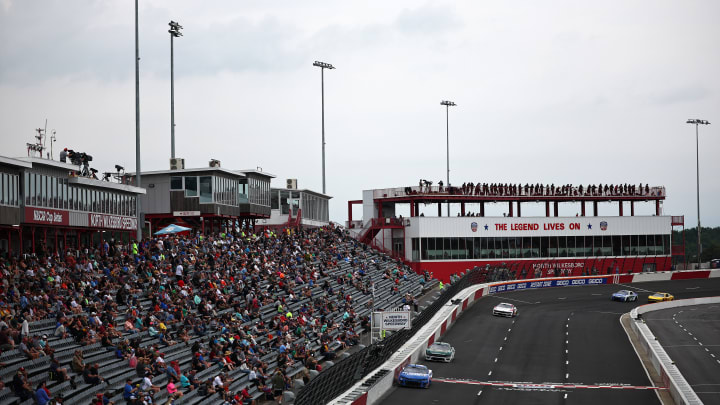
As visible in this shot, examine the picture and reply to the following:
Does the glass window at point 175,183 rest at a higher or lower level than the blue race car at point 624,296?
higher

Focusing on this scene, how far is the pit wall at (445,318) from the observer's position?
1236 inches

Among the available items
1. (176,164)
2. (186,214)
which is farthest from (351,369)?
(176,164)

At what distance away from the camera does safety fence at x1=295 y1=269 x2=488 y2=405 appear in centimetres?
2590

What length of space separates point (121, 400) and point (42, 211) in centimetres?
1450

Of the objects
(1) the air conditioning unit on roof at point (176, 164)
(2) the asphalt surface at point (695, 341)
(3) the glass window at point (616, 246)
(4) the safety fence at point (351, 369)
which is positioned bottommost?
(2) the asphalt surface at point (695, 341)

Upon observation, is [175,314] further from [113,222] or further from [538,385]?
[538,385]

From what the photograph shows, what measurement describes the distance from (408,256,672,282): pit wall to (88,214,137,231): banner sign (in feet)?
141

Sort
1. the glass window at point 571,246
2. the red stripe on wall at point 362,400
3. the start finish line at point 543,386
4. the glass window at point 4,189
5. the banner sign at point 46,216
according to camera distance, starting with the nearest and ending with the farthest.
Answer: the red stripe on wall at point 362,400 < the glass window at point 4,189 < the banner sign at point 46,216 < the start finish line at point 543,386 < the glass window at point 571,246

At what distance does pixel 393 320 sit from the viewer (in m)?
41.1

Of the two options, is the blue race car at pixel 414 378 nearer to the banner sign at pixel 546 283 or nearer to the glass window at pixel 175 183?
the glass window at pixel 175 183

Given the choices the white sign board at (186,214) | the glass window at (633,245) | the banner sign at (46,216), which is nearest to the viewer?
the banner sign at (46,216)

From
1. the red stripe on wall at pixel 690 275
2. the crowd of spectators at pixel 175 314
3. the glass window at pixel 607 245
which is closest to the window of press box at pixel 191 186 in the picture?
the crowd of spectators at pixel 175 314

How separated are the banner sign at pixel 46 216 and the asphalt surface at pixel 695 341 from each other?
29635 mm

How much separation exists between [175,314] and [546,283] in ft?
180
